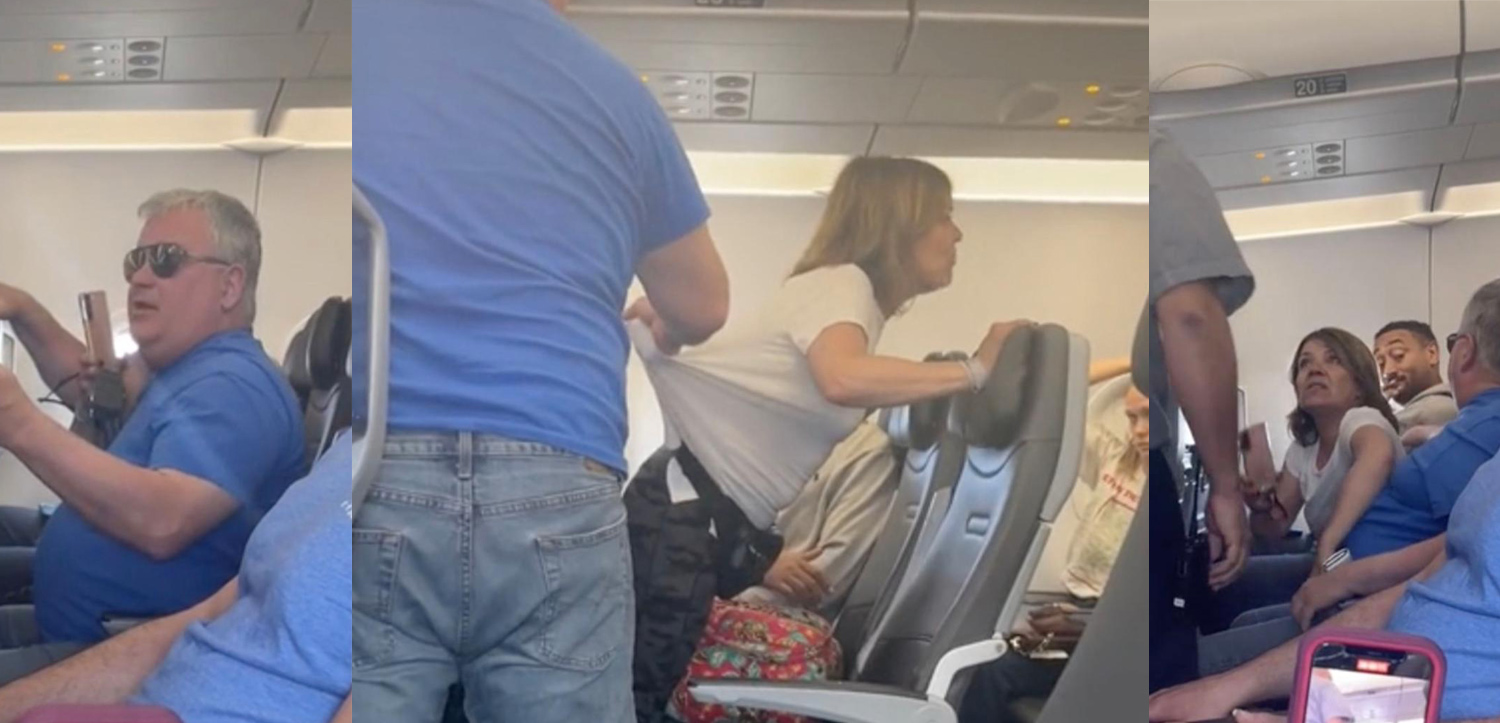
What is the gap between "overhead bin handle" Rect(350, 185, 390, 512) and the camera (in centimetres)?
184

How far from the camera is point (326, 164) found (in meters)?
1.88

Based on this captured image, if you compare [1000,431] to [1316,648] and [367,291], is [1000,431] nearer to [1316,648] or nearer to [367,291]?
[1316,648]

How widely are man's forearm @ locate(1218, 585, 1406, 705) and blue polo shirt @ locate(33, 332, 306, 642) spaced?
4.87 ft

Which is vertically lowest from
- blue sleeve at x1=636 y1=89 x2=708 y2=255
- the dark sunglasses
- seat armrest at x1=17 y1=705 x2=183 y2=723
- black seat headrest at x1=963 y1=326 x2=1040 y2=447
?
seat armrest at x1=17 y1=705 x2=183 y2=723

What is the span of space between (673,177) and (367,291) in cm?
43

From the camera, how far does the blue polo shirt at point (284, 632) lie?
1.79m

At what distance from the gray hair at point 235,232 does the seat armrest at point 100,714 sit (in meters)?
0.47

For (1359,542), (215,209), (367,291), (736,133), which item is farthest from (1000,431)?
(215,209)

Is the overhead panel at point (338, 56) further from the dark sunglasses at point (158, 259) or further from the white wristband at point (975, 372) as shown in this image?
the white wristband at point (975, 372)

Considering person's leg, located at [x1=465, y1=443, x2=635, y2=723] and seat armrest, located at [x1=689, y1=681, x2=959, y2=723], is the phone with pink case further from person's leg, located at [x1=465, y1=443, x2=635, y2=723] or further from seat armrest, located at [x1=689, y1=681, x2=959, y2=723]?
person's leg, located at [x1=465, y1=443, x2=635, y2=723]

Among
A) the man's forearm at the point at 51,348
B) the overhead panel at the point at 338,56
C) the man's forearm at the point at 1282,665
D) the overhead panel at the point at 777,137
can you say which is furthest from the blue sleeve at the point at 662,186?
the man's forearm at the point at 1282,665

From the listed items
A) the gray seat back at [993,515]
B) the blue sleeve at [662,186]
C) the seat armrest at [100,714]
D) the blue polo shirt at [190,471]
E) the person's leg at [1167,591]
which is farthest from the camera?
the person's leg at [1167,591]

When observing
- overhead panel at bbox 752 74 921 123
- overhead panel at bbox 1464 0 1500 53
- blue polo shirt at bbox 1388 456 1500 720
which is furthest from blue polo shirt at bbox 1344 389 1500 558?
overhead panel at bbox 752 74 921 123

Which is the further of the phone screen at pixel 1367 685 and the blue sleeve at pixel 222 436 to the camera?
the phone screen at pixel 1367 685
